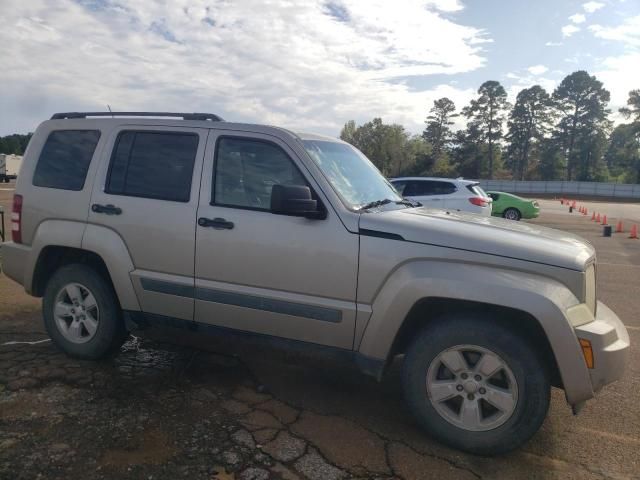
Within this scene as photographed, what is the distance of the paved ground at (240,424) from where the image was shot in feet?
9.58

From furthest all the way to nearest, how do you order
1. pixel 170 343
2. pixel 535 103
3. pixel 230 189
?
1. pixel 535 103
2. pixel 170 343
3. pixel 230 189

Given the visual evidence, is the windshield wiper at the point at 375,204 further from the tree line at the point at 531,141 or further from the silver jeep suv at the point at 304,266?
the tree line at the point at 531,141

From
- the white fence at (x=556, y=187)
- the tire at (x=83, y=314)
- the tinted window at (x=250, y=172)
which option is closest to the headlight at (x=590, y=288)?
the tinted window at (x=250, y=172)

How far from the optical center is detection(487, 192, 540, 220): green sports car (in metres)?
19.9

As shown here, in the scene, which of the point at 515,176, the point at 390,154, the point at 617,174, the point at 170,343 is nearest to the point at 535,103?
the point at 515,176

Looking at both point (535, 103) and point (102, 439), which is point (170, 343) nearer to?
point (102, 439)

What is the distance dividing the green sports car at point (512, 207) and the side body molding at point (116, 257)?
58.6 feet

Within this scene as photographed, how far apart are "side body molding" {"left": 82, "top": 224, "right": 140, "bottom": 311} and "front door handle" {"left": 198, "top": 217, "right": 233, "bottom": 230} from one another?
75 centimetres

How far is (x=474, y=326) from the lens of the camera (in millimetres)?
3088

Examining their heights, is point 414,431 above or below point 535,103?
below

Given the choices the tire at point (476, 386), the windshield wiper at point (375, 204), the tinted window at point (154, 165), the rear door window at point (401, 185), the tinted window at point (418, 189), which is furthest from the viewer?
the tinted window at point (418, 189)

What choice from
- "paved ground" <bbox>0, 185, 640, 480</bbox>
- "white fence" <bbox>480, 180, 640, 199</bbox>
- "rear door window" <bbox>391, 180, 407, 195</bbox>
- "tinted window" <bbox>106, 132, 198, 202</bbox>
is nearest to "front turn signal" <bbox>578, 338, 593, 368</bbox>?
"paved ground" <bbox>0, 185, 640, 480</bbox>

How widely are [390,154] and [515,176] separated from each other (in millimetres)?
21148

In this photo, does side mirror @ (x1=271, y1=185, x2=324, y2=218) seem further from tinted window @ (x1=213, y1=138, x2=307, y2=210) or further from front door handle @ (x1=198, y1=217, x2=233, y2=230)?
front door handle @ (x1=198, y1=217, x2=233, y2=230)
